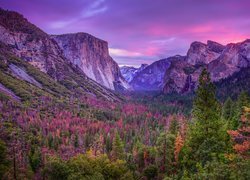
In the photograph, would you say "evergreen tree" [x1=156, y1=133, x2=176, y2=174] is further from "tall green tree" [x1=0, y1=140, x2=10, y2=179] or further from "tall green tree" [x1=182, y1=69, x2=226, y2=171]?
"tall green tree" [x1=0, y1=140, x2=10, y2=179]

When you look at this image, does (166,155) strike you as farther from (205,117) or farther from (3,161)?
(3,161)

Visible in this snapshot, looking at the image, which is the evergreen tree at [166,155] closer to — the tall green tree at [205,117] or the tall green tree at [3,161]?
the tall green tree at [205,117]

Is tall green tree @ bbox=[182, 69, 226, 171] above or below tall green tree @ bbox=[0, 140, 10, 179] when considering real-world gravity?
above

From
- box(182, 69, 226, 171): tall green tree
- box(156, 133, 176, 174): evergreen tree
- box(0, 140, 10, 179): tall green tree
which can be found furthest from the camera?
box(156, 133, 176, 174): evergreen tree

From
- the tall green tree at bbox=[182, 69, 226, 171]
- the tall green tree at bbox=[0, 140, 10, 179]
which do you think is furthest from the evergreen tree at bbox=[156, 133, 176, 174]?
the tall green tree at bbox=[0, 140, 10, 179]

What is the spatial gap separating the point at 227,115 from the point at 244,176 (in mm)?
62070

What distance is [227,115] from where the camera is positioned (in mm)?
78938

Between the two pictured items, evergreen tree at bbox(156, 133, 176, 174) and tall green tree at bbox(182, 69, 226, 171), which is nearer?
tall green tree at bbox(182, 69, 226, 171)

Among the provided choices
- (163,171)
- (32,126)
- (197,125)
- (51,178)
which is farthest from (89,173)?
(32,126)

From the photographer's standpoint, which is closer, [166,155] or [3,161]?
[3,161]

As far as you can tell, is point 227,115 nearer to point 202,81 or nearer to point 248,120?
point 202,81

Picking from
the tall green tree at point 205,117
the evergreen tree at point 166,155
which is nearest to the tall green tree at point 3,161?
the evergreen tree at point 166,155

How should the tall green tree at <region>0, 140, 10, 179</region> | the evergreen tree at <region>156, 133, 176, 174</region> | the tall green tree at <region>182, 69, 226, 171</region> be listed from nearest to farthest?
the tall green tree at <region>182, 69, 226, 171</region>
the tall green tree at <region>0, 140, 10, 179</region>
the evergreen tree at <region>156, 133, 176, 174</region>

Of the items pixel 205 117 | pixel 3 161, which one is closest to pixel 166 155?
pixel 205 117
